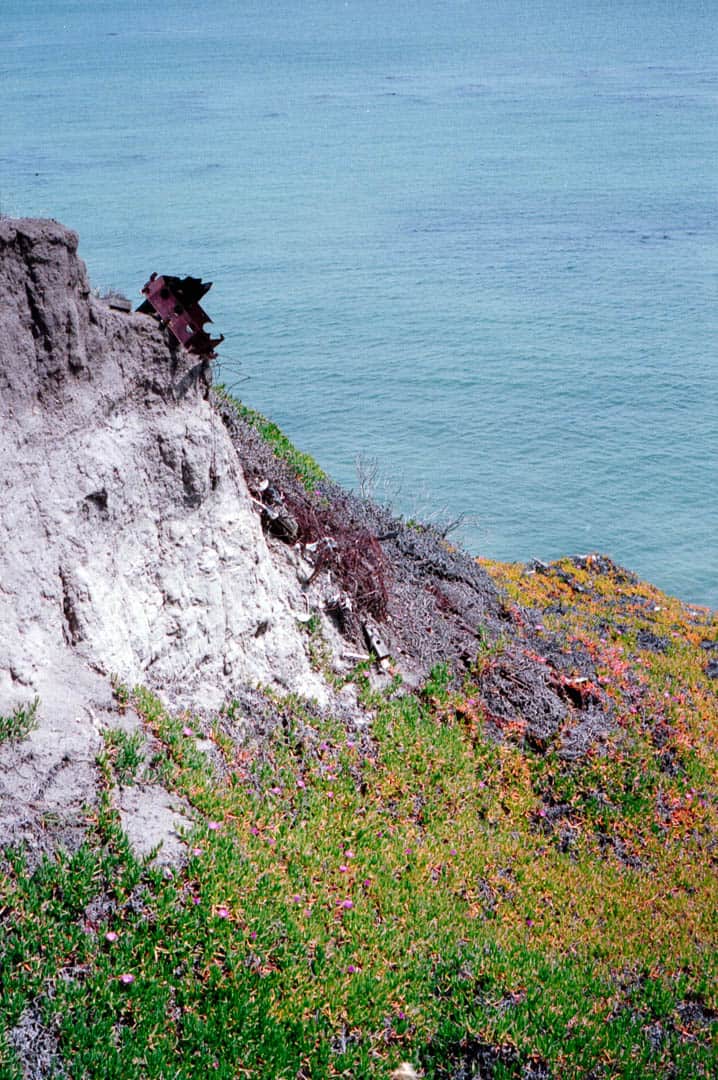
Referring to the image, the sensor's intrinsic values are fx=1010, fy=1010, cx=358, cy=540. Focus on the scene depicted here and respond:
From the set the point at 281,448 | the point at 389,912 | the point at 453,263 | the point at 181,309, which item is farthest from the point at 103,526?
the point at 453,263

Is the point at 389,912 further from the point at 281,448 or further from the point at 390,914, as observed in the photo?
the point at 281,448

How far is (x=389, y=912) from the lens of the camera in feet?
27.1

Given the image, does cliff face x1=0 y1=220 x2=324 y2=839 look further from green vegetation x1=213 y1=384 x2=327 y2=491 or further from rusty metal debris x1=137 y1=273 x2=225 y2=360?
green vegetation x1=213 y1=384 x2=327 y2=491

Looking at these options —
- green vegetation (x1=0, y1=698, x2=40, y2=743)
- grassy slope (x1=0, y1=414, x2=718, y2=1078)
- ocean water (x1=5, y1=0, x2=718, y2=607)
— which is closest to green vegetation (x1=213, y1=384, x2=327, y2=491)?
grassy slope (x1=0, y1=414, x2=718, y2=1078)

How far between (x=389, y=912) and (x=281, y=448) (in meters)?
8.79

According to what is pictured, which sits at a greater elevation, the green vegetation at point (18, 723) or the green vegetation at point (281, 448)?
the green vegetation at point (281, 448)

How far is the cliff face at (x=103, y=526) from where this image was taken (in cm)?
817

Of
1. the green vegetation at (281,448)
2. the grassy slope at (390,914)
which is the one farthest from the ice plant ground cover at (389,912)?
the green vegetation at (281,448)

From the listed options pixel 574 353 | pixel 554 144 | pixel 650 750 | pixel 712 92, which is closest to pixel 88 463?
pixel 650 750

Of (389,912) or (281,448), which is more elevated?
(281,448)

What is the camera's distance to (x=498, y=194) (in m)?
75.4

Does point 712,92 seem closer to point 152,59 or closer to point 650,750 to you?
point 152,59

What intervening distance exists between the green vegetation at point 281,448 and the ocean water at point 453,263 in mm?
4270

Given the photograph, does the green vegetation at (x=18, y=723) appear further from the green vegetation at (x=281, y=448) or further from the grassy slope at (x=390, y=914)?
the green vegetation at (x=281, y=448)
